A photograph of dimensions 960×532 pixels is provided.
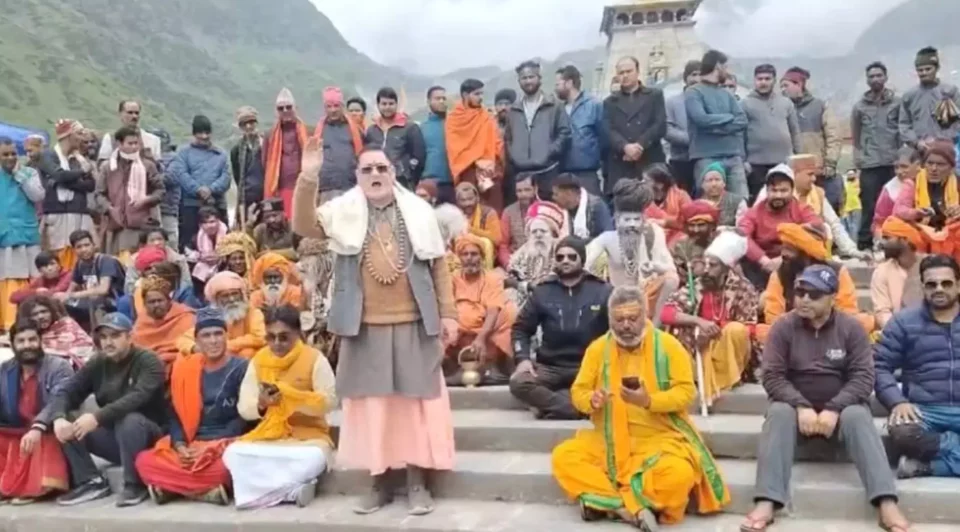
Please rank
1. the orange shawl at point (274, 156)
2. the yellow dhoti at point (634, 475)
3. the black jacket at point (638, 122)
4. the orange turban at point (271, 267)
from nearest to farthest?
the yellow dhoti at point (634, 475) → the orange turban at point (271, 267) → the black jacket at point (638, 122) → the orange shawl at point (274, 156)

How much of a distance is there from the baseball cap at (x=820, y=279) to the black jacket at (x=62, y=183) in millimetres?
6501

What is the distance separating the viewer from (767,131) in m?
8.08

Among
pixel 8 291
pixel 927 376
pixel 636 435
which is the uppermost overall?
pixel 8 291

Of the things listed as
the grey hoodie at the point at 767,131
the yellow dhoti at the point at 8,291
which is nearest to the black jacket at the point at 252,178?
the yellow dhoti at the point at 8,291

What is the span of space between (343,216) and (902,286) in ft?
11.3

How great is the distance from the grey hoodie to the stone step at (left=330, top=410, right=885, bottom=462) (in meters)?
3.29

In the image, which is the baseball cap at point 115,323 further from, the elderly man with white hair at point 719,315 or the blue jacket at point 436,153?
the blue jacket at point 436,153

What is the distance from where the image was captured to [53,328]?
643 centimetres

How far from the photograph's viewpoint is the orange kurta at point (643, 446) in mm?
4480

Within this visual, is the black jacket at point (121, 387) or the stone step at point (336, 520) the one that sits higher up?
the black jacket at point (121, 387)

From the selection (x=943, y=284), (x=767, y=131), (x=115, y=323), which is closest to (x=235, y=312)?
(x=115, y=323)

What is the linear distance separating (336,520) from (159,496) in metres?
1.14

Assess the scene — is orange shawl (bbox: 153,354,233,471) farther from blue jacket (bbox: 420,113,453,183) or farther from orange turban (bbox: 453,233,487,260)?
blue jacket (bbox: 420,113,453,183)

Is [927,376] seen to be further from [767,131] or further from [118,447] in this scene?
[118,447]
